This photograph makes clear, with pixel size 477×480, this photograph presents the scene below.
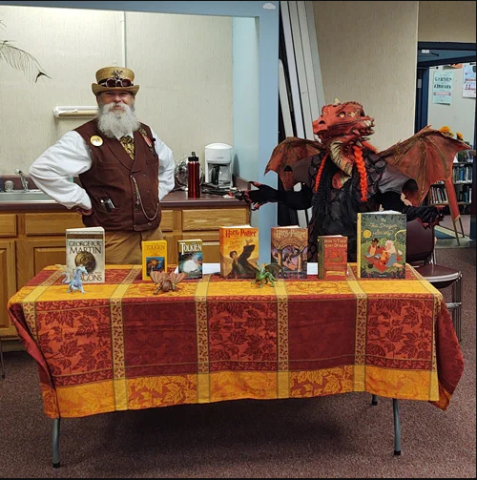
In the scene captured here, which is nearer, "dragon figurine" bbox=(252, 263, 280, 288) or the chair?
"dragon figurine" bbox=(252, 263, 280, 288)

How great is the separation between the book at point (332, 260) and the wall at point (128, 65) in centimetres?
191

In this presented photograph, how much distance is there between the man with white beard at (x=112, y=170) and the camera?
2.39 metres

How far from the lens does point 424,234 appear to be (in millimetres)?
3207

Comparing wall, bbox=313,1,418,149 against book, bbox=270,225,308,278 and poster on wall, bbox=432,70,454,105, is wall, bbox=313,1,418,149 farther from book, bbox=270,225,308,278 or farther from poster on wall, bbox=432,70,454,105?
poster on wall, bbox=432,70,454,105

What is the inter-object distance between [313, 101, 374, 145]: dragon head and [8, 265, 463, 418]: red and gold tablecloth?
2.00ft

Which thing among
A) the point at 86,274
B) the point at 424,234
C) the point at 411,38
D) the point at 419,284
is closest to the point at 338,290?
the point at 419,284

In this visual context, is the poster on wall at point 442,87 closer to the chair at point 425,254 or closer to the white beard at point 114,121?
the chair at point 425,254

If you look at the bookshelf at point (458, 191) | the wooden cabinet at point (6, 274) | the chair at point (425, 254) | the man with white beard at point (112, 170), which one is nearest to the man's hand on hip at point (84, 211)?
the man with white beard at point (112, 170)

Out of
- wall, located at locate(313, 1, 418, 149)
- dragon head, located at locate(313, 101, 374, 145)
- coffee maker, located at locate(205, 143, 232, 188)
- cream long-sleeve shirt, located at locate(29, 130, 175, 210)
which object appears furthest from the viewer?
coffee maker, located at locate(205, 143, 232, 188)

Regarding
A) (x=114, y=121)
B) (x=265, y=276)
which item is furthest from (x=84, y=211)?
(x=265, y=276)

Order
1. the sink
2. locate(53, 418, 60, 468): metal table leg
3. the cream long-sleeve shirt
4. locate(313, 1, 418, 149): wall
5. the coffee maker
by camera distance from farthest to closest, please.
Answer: the coffee maker
the sink
locate(313, 1, 418, 149): wall
the cream long-sleeve shirt
locate(53, 418, 60, 468): metal table leg

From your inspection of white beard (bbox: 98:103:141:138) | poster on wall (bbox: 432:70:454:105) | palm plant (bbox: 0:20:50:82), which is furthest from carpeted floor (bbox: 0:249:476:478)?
poster on wall (bbox: 432:70:454:105)

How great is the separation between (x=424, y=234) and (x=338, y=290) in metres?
1.48

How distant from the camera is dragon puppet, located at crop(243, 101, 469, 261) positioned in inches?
87.4
